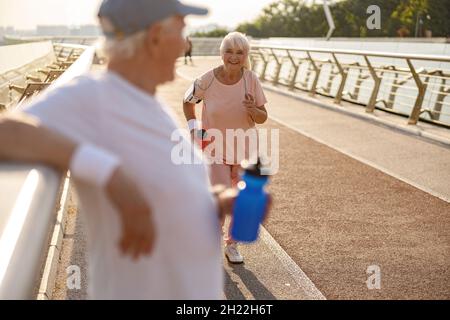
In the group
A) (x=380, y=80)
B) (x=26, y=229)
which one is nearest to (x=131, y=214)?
(x=26, y=229)

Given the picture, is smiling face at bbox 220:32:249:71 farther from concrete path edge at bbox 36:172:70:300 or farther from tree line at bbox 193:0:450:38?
tree line at bbox 193:0:450:38

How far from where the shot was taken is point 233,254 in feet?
14.4

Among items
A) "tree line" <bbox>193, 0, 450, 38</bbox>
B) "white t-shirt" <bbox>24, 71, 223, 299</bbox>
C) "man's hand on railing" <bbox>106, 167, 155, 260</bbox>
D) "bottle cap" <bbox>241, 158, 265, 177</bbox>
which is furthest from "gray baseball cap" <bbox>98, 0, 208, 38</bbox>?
"tree line" <bbox>193, 0, 450, 38</bbox>

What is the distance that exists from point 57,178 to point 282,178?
5.71 metres

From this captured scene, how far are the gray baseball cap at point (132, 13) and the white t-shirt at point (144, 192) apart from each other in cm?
14

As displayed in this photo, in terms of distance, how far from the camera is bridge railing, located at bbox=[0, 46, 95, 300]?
1.35 metres

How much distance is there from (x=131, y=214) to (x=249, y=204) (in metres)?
0.54

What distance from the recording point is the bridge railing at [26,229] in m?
1.35

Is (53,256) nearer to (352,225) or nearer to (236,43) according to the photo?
(236,43)

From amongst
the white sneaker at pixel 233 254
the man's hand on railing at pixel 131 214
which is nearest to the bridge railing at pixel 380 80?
the white sneaker at pixel 233 254

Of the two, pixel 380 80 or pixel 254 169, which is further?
pixel 380 80

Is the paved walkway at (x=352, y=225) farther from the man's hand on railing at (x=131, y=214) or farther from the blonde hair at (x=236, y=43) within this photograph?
the man's hand on railing at (x=131, y=214)

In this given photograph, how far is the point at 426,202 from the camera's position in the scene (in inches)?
241

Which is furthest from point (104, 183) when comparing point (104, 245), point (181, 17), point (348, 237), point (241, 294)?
point (348, 237)
